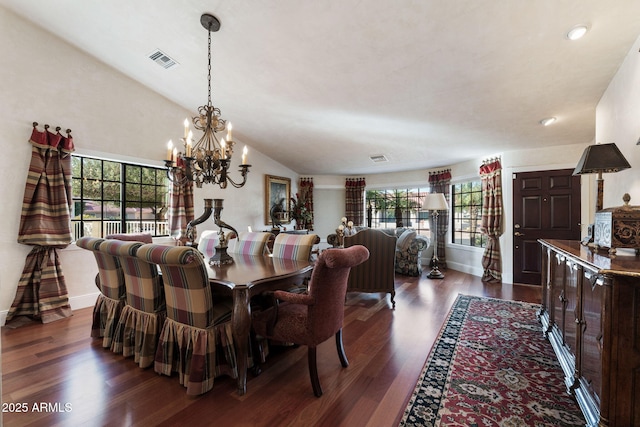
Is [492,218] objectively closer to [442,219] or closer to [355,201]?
[442,219]

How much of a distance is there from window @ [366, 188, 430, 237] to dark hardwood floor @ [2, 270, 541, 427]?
156 inches

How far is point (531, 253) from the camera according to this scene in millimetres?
4492

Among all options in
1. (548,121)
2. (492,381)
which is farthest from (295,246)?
(548,121)

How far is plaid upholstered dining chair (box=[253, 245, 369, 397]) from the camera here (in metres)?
1.81

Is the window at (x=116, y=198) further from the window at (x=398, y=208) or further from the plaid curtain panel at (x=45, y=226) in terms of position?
the window at (x=398, y=208)

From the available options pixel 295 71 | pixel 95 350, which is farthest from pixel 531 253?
pixel 95 350

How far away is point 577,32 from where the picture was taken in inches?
84.2

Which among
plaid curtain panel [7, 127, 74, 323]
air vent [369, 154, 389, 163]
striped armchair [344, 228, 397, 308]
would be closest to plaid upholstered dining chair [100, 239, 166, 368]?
plaid curtain panel [7, 127, 74, 323]

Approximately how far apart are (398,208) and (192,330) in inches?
220

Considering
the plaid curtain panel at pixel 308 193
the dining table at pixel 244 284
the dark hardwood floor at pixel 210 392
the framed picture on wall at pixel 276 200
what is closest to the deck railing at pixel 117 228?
the dark hardwood floor at pixel 210 392

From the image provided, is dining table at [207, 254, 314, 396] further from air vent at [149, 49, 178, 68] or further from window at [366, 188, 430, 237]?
window at [366, 188, 430, 237]

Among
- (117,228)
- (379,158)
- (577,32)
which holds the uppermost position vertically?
(577,32)

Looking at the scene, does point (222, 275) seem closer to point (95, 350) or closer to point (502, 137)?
point (95, 350)

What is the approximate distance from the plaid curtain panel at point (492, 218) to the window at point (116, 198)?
17.3ft
